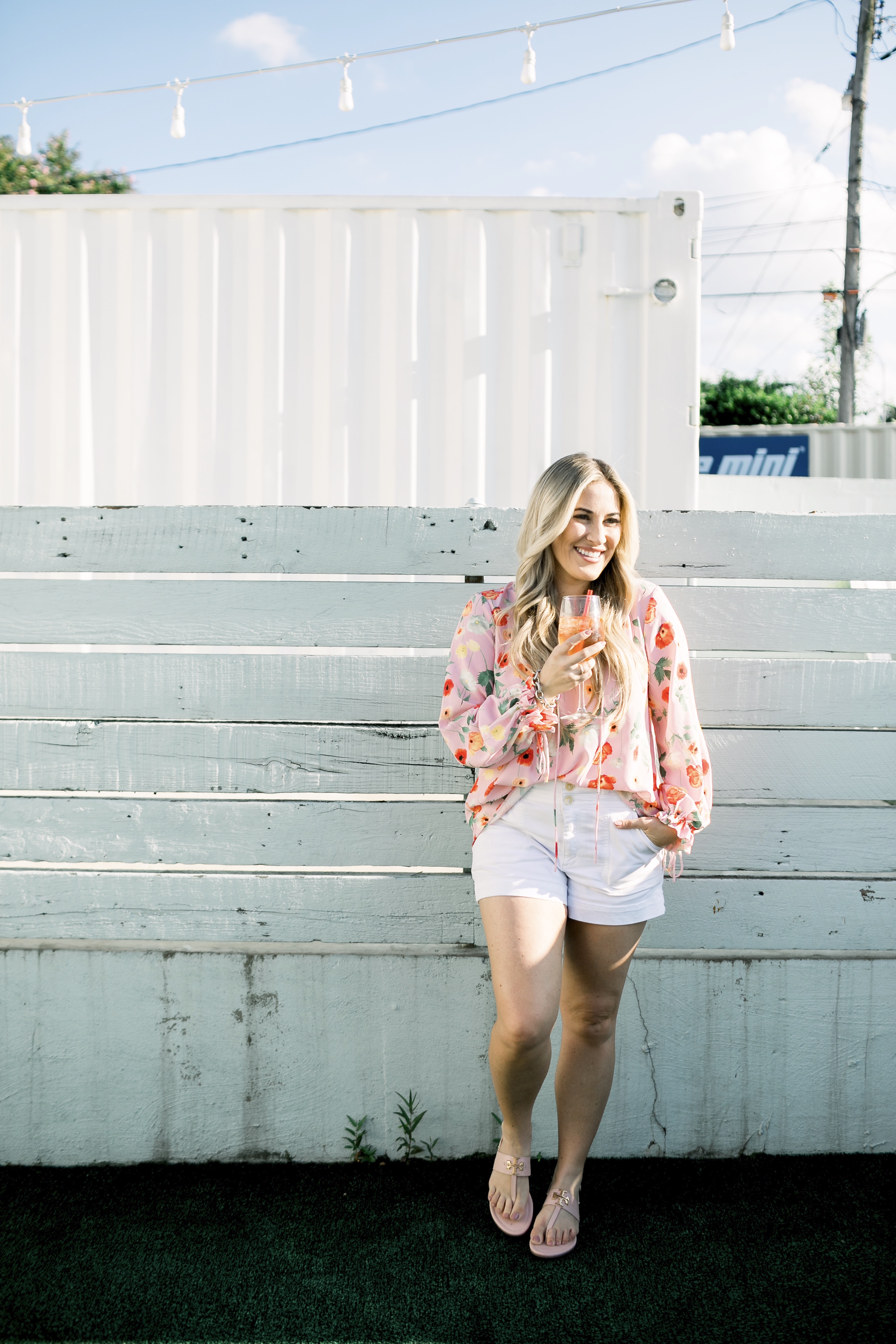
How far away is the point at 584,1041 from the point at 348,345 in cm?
249

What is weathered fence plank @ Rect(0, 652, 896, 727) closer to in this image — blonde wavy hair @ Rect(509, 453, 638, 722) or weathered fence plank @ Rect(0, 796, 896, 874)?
weathered fence plank @ Rect(0, 796, 896, 874)

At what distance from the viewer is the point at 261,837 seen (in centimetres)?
253

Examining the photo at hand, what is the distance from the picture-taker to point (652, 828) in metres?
2.08

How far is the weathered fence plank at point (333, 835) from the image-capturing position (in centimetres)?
252

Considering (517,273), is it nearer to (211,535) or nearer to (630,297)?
(630,297)

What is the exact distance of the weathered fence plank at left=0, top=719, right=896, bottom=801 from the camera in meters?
2.52

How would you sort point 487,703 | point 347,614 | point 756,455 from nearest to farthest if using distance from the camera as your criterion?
1. point 487,703
2. point 347,614
3. point 756,455

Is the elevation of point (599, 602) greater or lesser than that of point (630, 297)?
lesser

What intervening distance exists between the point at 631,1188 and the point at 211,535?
2.00 meters

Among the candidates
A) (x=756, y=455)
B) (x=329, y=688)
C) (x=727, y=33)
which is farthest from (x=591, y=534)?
(x=756, y=455)

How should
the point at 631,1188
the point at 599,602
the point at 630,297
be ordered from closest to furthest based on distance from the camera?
1. the point at 599,602
2. the point at 631,1188
3. the point at 630,297

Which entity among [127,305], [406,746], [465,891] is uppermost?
[127,305]

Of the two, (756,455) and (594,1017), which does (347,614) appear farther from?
(756,455)

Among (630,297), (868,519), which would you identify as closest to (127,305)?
(630,297)
